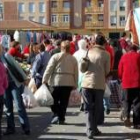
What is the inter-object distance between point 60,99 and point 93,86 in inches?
73.2

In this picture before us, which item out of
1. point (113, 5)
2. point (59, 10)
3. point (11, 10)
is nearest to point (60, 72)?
point (113, 5)

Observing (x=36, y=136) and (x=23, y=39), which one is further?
(x=23, y=39)

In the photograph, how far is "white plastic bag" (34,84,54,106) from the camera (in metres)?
11.5

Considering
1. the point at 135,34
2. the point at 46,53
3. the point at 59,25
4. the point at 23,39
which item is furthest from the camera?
the point at 59,25

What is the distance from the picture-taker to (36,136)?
10570mm

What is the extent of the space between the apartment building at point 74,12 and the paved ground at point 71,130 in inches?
3401

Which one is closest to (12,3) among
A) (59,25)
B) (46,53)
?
(59,25)

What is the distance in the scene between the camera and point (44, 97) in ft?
37.8

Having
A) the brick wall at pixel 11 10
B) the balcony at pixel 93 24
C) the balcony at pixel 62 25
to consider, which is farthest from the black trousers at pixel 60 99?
the brick wall at pixel 11 10

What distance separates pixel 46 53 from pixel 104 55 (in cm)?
314

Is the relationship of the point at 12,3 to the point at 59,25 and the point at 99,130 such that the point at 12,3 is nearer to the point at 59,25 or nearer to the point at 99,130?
the point at 59,25

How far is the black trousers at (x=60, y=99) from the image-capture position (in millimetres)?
11656

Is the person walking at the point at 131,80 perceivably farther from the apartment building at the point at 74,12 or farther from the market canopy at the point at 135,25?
the apartment building at the point at 74,12

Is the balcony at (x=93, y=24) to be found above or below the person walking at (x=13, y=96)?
above
